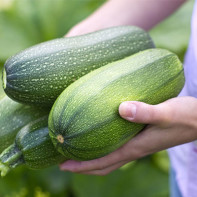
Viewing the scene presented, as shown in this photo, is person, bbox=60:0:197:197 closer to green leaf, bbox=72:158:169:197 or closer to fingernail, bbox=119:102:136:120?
fingernail, bbox=119:102:136:120

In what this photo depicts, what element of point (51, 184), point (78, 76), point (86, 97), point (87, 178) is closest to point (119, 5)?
point (78, 76)

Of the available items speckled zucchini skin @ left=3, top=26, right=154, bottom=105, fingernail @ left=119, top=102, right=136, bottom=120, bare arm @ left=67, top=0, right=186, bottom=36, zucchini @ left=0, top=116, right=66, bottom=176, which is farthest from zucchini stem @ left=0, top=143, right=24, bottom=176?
bare arm @ left=67, top=0, right=186, bottom=36

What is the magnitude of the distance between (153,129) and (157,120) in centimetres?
8

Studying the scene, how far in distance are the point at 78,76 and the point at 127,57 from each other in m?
0.17

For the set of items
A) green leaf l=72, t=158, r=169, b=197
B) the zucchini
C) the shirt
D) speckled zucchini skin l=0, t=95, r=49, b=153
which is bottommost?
green leaf l=72, t=158, r=169, b=197

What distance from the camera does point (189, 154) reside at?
1.35 m

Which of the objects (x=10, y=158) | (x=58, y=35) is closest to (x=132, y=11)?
(x=10, y=158)

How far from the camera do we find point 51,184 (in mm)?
2305

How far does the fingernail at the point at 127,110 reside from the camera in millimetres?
968

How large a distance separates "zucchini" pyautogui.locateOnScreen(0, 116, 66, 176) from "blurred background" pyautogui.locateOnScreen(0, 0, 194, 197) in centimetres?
102

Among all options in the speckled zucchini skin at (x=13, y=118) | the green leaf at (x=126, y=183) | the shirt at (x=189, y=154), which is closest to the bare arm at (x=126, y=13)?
the shirt at (x=189, y=154)

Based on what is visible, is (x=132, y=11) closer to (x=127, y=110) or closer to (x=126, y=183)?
(x=127, y=110)

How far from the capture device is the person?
1024 mm

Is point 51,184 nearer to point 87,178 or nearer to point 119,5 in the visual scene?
point 87,178
